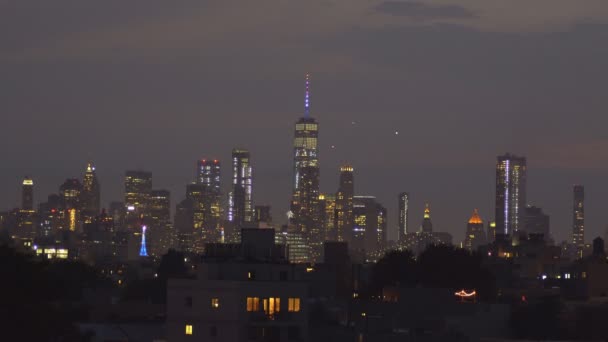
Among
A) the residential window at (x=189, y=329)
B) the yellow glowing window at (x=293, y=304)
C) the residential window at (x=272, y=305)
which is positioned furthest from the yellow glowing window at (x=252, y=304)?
the residential window at (x=189, y=329)

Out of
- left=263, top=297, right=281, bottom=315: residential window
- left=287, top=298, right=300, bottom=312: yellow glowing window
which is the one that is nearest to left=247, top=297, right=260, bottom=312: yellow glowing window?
left=263, top=297, right=281, bottom=315: residential window

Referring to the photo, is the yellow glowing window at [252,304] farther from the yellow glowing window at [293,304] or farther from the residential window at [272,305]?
the yellow glowing window at [293,304]

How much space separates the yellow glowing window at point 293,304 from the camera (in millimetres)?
71062

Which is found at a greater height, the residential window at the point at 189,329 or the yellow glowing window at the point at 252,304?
the yellow glowing window at the point at 252,304

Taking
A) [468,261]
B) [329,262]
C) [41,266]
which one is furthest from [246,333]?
[329,262]

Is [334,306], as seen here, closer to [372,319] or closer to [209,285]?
[372,319]

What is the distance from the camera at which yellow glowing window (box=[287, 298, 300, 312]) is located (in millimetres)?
71062

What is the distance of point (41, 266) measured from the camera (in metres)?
52.8

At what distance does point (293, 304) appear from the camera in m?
71.2

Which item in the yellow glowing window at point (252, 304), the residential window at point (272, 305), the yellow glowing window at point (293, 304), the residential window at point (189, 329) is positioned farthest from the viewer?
the yellow glowing window at point (293, 304)

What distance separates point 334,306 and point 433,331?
3480cm

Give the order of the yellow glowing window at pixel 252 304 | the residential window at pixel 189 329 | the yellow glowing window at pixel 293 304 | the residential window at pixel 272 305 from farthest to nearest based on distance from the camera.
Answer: the yellow glowing window at pixel 293 304
the residential window at pixel 272 305
the residential window at pixel 189 329
the yellow glowing window at pixel 252 304

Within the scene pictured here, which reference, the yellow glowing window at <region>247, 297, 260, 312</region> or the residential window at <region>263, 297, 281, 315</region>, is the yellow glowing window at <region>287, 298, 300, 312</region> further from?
A: the yellow glowing window at <region>247, 297, 260, 312</region>

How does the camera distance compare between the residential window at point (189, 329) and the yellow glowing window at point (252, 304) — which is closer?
the yellow glowing window at point (252, 304)
